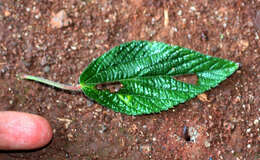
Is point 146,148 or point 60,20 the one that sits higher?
point 60,20

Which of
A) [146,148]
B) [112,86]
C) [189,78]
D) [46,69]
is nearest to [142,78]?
[112,86]

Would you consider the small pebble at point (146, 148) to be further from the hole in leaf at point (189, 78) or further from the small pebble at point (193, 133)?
the hole in leaf at point (189, 78)

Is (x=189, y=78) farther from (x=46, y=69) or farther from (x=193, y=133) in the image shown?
(x=46, y=69)

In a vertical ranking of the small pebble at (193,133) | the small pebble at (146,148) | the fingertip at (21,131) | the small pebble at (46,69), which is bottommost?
the small pebble at (146,148)

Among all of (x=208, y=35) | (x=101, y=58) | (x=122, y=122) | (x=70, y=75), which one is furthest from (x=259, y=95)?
(x=70, y=75)

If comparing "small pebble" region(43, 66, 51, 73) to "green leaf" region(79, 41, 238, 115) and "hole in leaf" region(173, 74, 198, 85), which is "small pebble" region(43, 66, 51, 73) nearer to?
"green leaf" region(79, 41, 238, 115)

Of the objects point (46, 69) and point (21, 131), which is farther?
point (46, 69)

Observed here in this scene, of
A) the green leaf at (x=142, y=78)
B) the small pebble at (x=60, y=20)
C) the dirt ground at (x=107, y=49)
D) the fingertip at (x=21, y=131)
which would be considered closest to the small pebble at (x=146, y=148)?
the dirt ground at (x=107, y=49)

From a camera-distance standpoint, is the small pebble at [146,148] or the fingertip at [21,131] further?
the small pebble at [146,148]

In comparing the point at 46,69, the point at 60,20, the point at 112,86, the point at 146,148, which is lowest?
the point at 146,148
